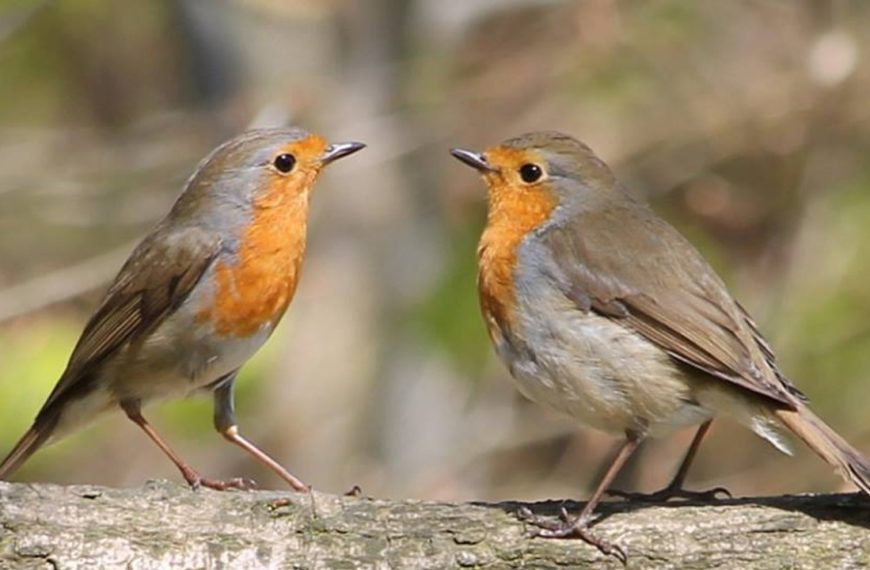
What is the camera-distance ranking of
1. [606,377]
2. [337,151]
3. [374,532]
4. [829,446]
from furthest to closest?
1. [337,151]
2. [606,377]
3. [829,446]
4. [374,532]

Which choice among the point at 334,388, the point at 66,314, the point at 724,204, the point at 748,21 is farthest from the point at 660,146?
the point at 66,314

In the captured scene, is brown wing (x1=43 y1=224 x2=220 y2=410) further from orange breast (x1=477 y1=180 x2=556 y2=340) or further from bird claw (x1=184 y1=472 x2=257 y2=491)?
orange breast (x1=477 y1=180 x2=556 y2=340)

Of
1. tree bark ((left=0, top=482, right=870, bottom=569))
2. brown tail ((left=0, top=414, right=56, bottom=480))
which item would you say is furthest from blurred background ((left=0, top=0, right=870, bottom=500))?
tree bark ((left=0, top=482, right=870, bottom=569))

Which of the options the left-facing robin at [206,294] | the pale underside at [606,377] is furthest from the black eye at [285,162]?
the pale underside at [606,377]

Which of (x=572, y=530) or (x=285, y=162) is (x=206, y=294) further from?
(x=572, y=530)

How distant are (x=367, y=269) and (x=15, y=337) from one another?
1939mm

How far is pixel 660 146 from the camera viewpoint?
24.0 ft

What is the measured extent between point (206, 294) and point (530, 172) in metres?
0.97

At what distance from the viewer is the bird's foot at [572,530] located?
148 inches

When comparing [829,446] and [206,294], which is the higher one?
[206,294]

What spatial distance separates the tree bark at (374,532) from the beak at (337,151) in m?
1.22

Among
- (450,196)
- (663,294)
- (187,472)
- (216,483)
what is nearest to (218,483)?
(216,483)

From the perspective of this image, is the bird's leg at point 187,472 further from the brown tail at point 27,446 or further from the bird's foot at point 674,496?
the bird's foot at point 674,496

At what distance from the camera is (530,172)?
4605 millimetres
